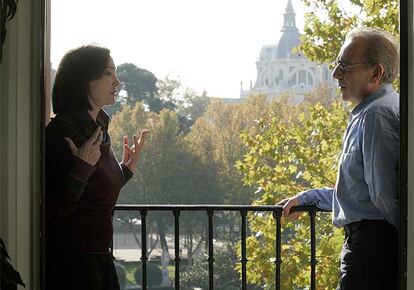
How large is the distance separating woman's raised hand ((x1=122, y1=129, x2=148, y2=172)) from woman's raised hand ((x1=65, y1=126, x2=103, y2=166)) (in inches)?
4.6

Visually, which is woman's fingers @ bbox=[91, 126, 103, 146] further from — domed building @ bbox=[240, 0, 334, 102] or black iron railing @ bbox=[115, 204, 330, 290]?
domed building @ bbox=[240, 0, 334, 102]

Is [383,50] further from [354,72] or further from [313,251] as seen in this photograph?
[313,251]

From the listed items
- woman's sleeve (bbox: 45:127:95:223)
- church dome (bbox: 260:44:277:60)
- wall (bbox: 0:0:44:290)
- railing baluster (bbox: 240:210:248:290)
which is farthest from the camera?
railing baluster (bbox: 240:210:248:290)

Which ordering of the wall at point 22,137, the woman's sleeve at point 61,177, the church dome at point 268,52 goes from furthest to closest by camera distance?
the church dome at point 268,52 < the woman's sleeve at point 61,177 < the wall at point 22,137

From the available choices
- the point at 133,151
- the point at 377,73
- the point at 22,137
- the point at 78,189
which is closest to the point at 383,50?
the point at 377,73

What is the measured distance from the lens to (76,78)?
2.88 meters

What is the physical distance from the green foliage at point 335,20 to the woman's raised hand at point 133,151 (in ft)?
2.35

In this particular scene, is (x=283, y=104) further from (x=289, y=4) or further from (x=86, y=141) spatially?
(x=86, y=141)

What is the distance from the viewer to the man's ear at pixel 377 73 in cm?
280

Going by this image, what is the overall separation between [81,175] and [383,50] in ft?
4.03

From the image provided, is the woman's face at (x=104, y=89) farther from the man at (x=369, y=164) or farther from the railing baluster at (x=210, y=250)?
the man at (x=369, y=164)

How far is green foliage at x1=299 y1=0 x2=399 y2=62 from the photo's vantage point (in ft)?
9.26

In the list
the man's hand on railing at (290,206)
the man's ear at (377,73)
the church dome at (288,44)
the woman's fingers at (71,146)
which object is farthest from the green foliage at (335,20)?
the woman's fingers at (71,146)

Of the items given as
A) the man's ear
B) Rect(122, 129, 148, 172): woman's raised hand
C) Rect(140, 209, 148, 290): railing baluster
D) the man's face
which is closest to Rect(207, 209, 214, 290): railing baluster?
Rect(140, 209, 148, 290): railing baluster
